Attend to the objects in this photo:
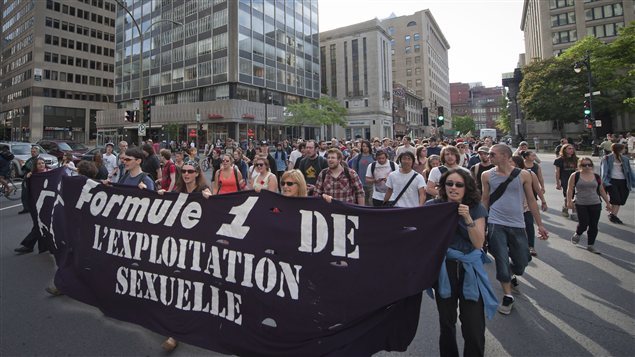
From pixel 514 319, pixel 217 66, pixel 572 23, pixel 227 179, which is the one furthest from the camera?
pixel 572 23

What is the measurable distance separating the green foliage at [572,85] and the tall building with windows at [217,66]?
35259mm

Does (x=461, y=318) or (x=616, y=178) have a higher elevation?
(x=616, y=178)

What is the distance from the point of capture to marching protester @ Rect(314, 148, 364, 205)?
18.1 feet

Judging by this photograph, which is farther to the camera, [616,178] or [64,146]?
→ [64,146]

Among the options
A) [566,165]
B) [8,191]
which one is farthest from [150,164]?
[566,165]

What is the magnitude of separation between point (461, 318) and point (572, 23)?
7660 cm

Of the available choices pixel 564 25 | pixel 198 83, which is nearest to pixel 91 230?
pixel 198 83

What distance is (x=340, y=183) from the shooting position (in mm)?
5559

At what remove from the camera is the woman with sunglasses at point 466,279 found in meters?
2.66

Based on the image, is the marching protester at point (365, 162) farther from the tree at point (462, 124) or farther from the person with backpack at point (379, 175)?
the tree at point (462, 124)

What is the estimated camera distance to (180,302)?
3.36 meters

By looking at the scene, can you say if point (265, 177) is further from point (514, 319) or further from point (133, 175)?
point (514, 319)

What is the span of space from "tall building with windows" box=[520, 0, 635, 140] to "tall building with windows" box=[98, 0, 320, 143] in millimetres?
40253

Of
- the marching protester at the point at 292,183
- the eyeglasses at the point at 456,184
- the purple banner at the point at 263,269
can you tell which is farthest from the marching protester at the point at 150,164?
the eyeglasses at the point at 456,184
